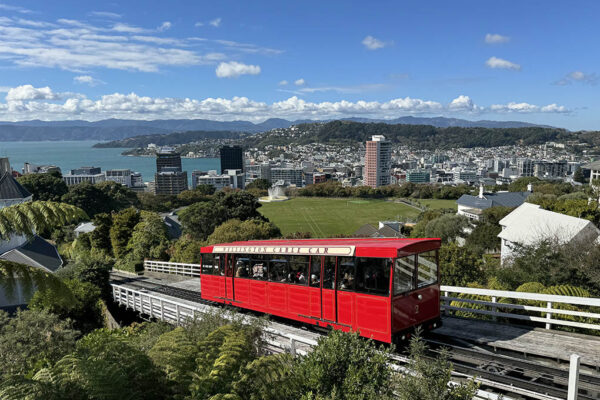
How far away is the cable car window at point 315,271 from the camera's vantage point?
10.9 m

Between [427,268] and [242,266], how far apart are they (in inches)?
238

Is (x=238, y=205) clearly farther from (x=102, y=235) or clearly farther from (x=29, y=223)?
(x=29, y=223)

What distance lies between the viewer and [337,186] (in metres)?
133

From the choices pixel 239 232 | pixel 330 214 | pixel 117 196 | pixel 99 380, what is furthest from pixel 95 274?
pixel 330 214

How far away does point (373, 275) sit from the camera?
965 cm

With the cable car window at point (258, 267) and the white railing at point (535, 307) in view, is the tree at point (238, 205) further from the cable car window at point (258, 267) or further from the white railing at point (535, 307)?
the white railing at point (535, 307)

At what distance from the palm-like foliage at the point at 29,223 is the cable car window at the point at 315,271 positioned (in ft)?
17.2

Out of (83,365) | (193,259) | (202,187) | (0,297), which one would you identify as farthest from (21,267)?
(202,187)

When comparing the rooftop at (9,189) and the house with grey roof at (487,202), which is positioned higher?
the rooftop at (9,189)

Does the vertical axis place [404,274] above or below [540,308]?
above

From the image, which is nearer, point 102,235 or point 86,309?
point 86,309

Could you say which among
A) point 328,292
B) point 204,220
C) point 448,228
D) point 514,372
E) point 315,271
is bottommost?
point 448,228

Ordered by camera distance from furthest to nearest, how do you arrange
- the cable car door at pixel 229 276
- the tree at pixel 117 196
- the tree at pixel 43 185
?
the tree at pixel 117 196 → the tree at pixel 43 185 → the cable car door at pixel 229 276

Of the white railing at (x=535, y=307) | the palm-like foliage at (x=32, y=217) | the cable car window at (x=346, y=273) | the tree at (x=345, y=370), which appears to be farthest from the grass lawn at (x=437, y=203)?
the tree at (x=345, y=370)
